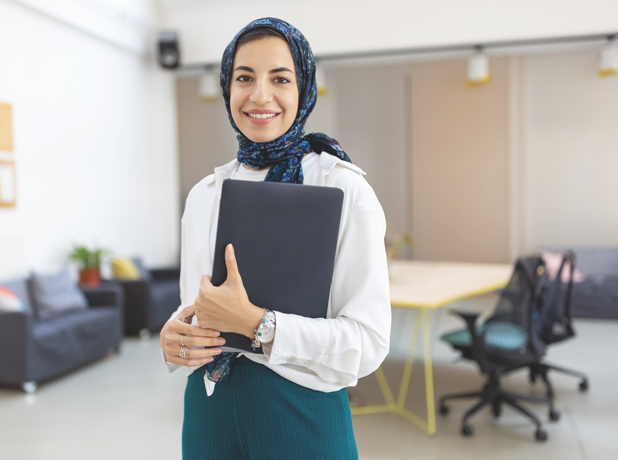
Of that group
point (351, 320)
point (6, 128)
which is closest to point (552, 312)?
point (351, 320)

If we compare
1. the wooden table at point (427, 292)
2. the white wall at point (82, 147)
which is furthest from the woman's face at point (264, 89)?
the white wall at point (82, 147)

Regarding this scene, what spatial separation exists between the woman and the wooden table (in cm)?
221

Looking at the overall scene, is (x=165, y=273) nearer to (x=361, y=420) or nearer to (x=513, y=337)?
(x=361, y=420)

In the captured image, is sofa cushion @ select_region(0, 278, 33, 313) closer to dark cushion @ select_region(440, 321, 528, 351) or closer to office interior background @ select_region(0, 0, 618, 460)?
office interior background @ select_region(0, 0, 618, 460)

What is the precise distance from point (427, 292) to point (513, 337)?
0.58 metres

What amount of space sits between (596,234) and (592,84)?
1941 millimetres

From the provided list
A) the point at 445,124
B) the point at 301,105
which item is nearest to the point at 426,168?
the point at 445,124

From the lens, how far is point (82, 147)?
6152 mm

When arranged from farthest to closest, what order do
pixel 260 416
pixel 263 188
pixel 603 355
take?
pixel 603 355, pixel 260 416, pixel 263 188

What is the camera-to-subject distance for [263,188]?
0.91 metres

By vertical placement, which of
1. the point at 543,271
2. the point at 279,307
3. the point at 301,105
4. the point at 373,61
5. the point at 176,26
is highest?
the point at 176,26

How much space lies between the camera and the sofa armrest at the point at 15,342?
411cm

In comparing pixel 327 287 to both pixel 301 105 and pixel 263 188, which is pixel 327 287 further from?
pixel 301 105

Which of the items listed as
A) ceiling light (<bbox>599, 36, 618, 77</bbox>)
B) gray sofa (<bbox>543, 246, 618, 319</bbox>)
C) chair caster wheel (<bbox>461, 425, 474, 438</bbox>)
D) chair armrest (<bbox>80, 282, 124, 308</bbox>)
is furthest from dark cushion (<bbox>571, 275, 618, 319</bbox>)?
chair armrest (<bbox>80, 282, 124, 308</bbox>)
